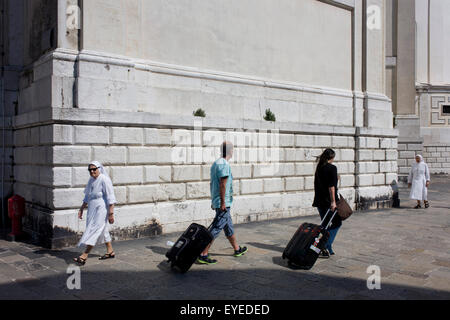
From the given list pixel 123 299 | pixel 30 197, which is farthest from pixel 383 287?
pixel 30 197

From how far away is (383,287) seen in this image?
523 cm

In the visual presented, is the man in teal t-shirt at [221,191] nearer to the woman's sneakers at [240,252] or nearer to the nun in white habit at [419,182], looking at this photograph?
the woman's sneakers at [240,252]

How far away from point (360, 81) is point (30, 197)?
1040cm

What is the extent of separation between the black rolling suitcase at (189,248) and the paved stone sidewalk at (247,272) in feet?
0.54

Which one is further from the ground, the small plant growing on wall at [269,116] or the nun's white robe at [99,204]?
the small plant growing on wall at [269,116]

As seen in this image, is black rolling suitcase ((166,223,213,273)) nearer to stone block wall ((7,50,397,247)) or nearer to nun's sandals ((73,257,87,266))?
nun's sandals ((73,257,87,266))

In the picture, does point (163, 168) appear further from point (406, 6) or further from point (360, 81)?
point (406, 6)

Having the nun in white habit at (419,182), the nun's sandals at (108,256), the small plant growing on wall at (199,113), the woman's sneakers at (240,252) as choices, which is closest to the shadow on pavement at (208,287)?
the nun's sandals at (108,256)

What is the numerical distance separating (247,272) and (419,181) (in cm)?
984

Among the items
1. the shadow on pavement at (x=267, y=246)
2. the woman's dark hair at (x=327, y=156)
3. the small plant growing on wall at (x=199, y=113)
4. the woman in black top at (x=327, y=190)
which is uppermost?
the small plant growing on wall at (x=199, y=113)

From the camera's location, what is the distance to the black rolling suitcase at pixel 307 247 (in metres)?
6.07

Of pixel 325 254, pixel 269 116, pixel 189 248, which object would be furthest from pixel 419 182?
pixel 189 248

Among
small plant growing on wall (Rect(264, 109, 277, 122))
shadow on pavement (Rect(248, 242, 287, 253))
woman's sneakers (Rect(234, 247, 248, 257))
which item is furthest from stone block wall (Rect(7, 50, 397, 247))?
woman's sneakers (Rect(234, 247, 248, 257))

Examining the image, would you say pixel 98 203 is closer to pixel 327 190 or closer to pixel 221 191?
pixel 221 191
